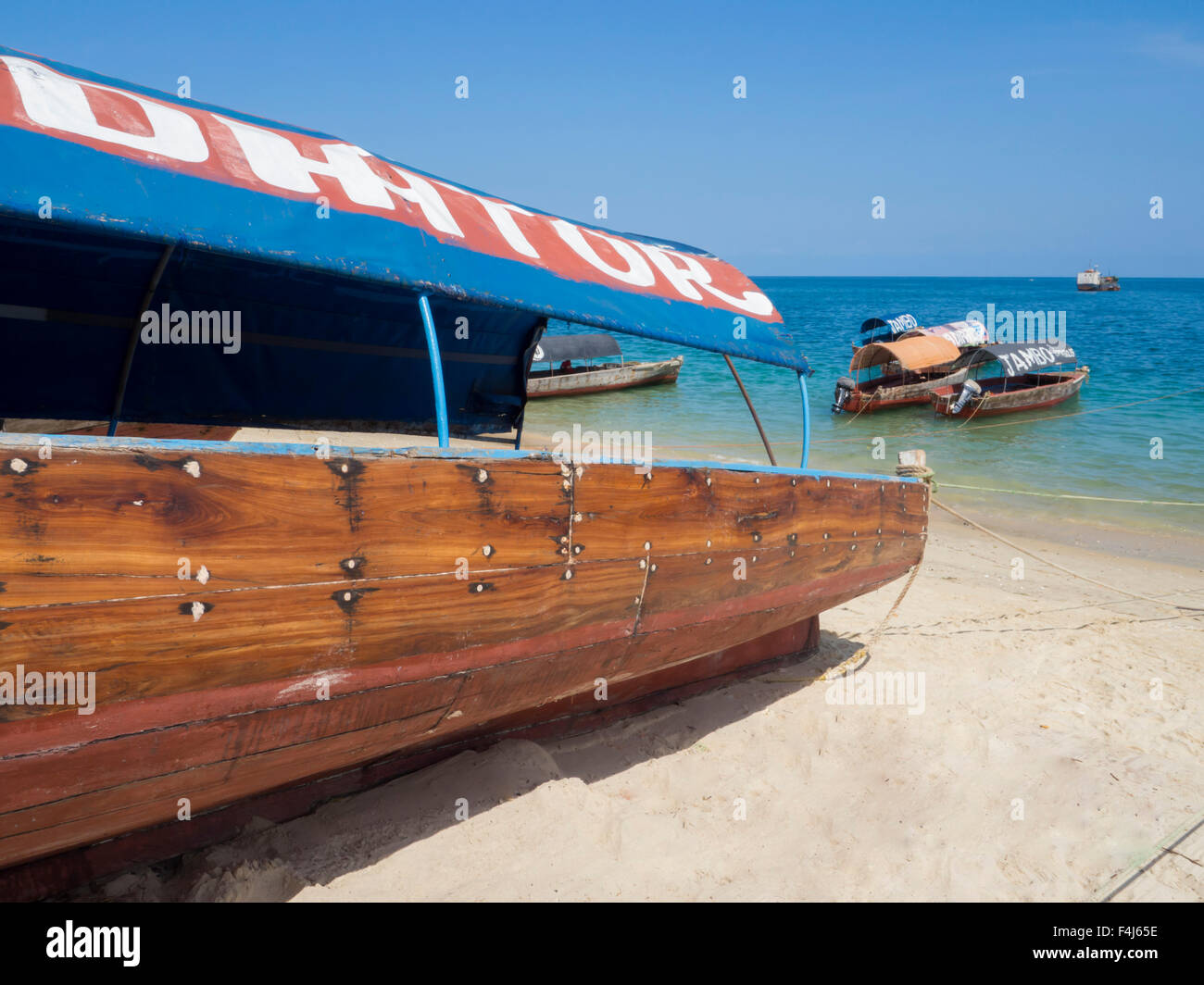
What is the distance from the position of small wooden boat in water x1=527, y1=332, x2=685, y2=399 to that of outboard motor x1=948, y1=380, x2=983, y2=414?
9.37 m

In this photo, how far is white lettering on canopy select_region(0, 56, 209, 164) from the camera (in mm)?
2322

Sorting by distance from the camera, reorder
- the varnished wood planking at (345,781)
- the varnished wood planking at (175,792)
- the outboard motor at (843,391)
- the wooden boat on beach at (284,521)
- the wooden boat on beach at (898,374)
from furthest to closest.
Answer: the outboard motor at (843,391), the wooden boat on beach at (898,374), the varnished wood planking at (345,781), the varnished wood planking at (175,792), the wooden boat on beach at (284,521)

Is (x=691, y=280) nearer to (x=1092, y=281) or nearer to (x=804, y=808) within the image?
(x=804, y=808)

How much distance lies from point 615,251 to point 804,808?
9.46 feet

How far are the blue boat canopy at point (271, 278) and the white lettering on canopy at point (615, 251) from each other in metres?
0.02

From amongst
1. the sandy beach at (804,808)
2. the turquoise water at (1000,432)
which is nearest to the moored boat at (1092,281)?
the turquoise water at (1000,432)

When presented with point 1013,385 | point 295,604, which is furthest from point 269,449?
point 1013,385

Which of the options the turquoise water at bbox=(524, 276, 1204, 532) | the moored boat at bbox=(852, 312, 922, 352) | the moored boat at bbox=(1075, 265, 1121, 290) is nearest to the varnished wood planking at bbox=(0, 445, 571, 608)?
the turquoise water at bbox=(524, 276, 1204, 532)

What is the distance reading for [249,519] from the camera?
2.19 metres

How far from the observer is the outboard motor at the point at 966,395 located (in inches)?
837

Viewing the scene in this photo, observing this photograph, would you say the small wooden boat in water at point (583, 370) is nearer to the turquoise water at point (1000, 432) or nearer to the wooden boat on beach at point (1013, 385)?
the turquoise water at point (1000, 432)

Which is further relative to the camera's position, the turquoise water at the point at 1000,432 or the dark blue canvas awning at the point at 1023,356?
the dark blue canvas awning at the point at 1023,356
